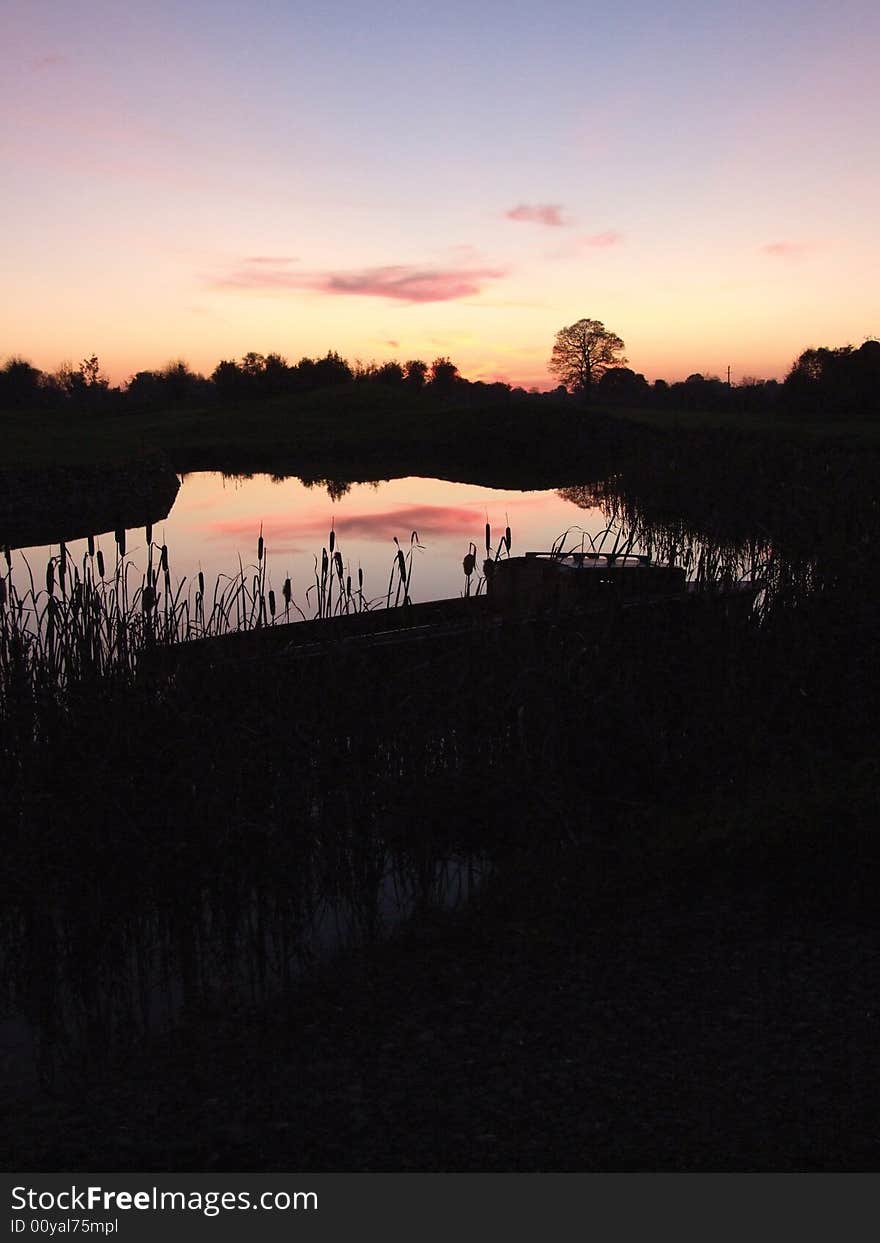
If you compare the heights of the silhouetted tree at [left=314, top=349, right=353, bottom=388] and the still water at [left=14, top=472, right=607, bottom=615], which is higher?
the silhouetted tree at [left=314, top=349, right=353, bottom=388]

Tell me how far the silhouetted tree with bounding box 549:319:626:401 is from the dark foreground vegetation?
Result: 102 metres

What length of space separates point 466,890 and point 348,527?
2373 cm

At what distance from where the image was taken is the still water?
22.1 meters

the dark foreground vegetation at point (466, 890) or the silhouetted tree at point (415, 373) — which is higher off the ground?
the silhouetted tree at point (415, 373)

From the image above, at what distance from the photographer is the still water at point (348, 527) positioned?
2206 cm

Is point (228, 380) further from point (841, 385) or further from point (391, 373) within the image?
point (841, 385)

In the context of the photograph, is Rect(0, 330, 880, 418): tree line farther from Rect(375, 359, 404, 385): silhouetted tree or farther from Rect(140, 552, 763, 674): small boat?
Rect(140, 552, 763, 674): small boat

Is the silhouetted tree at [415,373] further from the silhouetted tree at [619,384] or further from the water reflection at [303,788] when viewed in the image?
Answer: the water reflection at [303,788]

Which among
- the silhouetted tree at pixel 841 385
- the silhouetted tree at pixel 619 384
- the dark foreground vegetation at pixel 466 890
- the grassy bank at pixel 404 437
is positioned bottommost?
the dark foreground vegetation at pixel 466 890

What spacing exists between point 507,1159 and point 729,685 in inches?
179

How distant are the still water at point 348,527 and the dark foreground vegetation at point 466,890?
324 inches

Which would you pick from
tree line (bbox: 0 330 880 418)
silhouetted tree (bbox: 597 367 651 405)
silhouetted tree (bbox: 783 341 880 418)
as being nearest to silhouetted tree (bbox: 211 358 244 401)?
tree line (bbox: 0 330 880 418)

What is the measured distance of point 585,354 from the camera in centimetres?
10719

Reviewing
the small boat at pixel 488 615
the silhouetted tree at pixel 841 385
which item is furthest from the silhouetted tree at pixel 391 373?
the small boat at pixel 488 615
